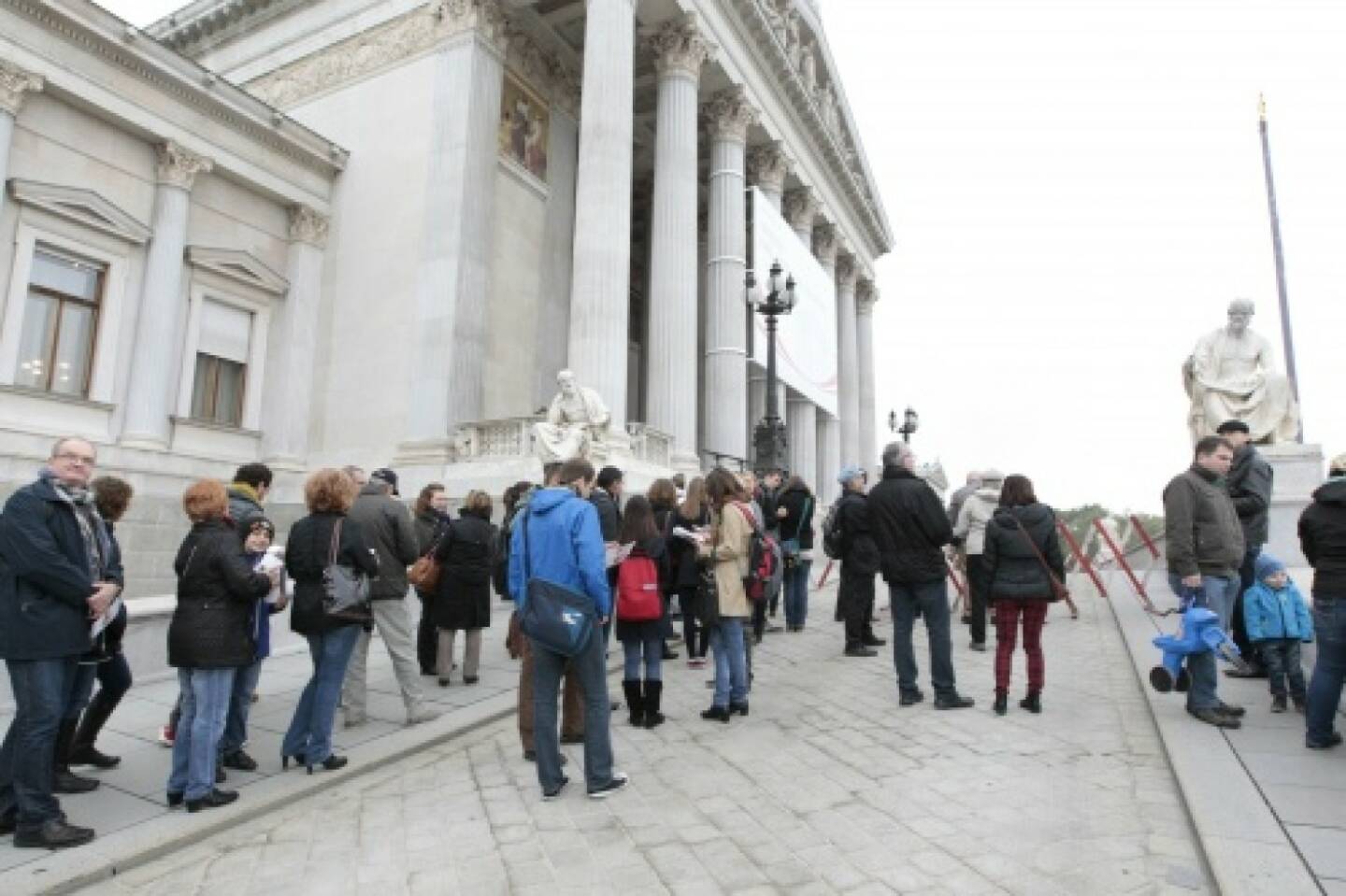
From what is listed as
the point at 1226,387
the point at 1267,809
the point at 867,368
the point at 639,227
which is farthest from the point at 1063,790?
the point at 867,368

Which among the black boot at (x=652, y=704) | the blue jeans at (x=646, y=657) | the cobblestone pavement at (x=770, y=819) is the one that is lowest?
the cobblestone pavement at (x=770, y=819)

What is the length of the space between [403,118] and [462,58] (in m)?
2.21

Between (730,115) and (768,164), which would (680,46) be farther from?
(768,164)

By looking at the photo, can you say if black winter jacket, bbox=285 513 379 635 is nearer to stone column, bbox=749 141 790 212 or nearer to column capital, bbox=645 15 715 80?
column capital, bbox=645 15 715 80

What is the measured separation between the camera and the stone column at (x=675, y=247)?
17172 millimetres

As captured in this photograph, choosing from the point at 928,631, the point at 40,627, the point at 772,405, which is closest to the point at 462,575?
the point at 40,627

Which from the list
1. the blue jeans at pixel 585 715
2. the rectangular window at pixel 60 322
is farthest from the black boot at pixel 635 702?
the rectangular window at pixel 60 322

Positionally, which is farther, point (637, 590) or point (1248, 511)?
point (1248, 511)

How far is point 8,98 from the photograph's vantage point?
1328 cm

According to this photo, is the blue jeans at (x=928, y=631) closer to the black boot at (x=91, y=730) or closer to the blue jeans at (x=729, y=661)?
the blue jeans at (x=729, y=661)

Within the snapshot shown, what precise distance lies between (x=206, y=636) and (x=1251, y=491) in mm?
7673

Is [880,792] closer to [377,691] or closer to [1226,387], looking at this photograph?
[377,691]

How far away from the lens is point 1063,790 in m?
4.16

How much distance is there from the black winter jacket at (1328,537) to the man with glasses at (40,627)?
270 inches
